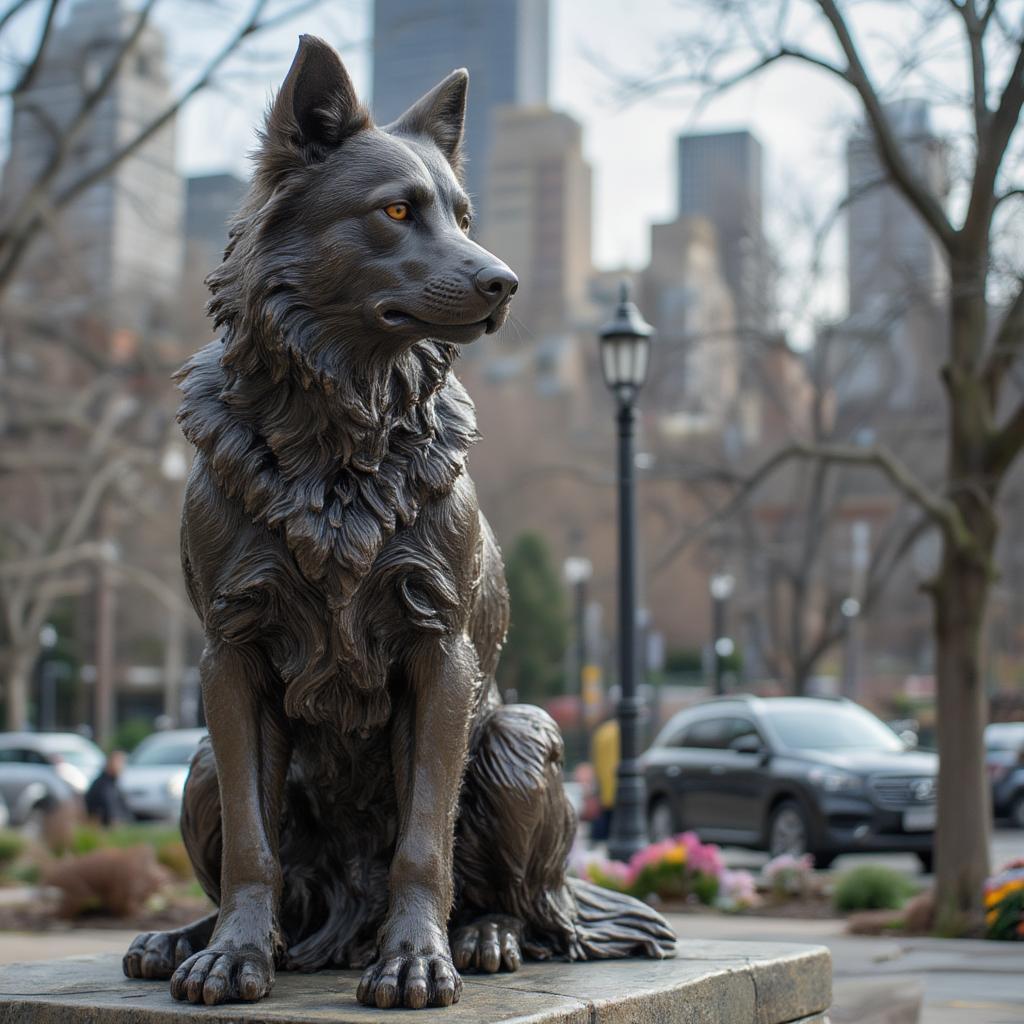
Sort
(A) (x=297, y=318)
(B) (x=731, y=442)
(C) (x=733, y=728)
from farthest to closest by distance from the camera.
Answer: (B) (x=731, y=442)
(C) (x=733, y=728)
(A) (x=297, y=318)

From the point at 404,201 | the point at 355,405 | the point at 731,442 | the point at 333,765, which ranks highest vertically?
the point at 731,442

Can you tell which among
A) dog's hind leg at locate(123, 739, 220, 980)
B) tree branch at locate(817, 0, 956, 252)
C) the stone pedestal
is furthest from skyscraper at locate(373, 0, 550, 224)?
tree branch at locate(817, 0, 956, 252)

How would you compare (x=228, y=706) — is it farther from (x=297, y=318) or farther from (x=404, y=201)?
(x=404, y=201)

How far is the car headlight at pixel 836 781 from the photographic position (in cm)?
1509

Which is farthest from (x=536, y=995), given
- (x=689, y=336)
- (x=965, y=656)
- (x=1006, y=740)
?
(x=1006, y=740)

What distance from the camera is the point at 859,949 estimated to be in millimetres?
9469

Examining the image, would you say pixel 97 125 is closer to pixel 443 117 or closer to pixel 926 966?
pixel 926 966

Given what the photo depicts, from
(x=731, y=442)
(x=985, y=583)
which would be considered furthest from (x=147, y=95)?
(x=731, y=442)

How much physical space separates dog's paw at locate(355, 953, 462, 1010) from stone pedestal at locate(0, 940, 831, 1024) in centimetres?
5

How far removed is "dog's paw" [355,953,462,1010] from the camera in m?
3.53

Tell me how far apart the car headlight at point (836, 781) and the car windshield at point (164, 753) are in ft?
39.7

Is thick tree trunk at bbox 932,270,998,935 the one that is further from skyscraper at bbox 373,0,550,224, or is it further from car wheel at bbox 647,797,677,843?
skyscraper at bbox 373,0,550,224

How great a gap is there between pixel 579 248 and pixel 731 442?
78898mm

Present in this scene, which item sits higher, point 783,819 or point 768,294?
point 768,294
